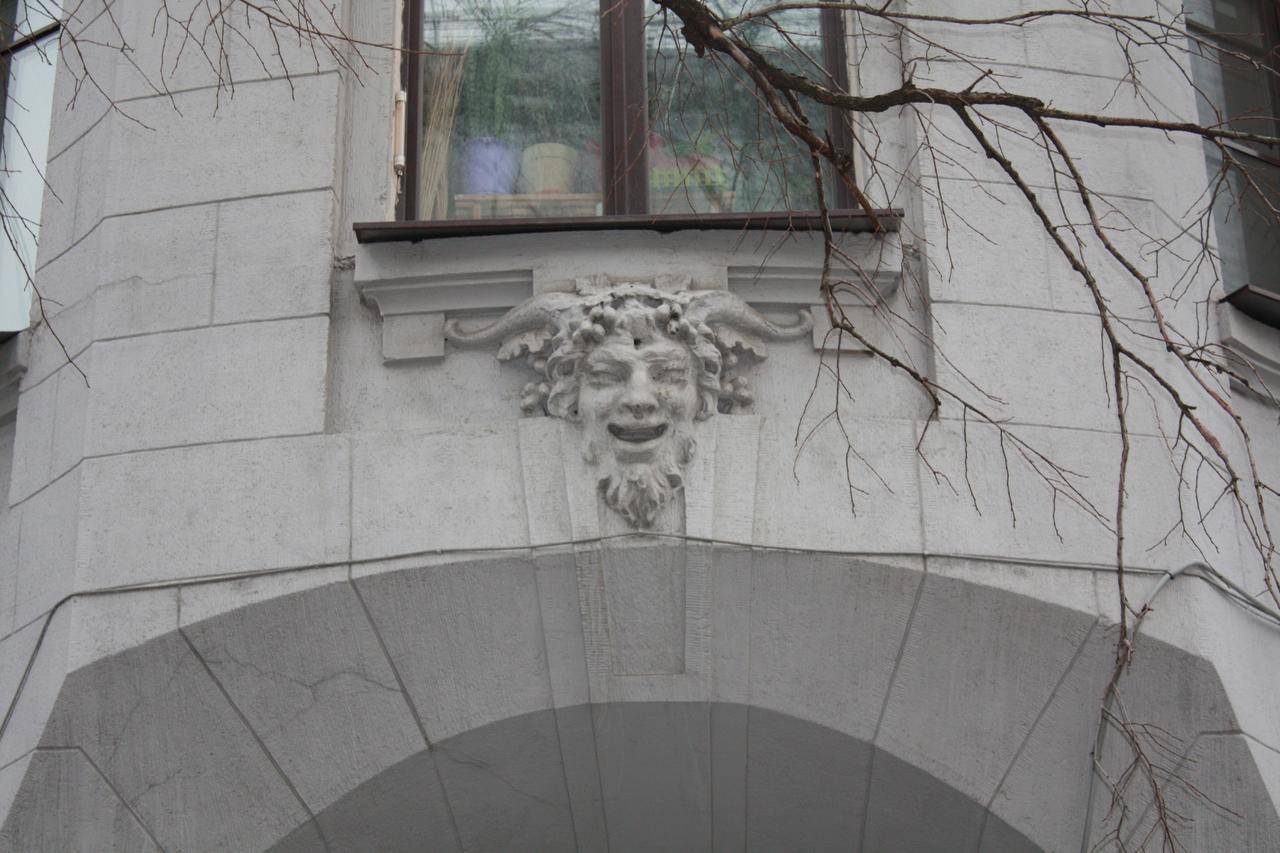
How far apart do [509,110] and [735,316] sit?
1331mm

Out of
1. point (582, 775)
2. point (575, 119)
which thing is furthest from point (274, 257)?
point (582, 775)

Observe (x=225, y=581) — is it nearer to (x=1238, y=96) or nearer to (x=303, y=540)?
(x=303, y=540)

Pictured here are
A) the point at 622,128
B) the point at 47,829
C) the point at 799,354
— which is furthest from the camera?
the point at 622,128

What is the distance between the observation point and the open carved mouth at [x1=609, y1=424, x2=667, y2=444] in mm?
6070

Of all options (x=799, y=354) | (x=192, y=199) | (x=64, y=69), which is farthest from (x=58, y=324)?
(x=799, y=354)

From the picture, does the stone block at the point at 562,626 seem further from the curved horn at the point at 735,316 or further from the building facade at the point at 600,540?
the curved horn at the point at 735,316

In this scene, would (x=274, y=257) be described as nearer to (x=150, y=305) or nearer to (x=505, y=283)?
(x=150, y=305)

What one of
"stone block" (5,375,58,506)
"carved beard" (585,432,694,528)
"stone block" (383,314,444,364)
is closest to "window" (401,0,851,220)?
"stone block" (383,314,444,364)

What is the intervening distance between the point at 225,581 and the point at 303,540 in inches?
10.4

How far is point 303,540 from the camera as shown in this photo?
6.07 m

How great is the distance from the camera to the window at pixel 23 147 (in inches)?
287

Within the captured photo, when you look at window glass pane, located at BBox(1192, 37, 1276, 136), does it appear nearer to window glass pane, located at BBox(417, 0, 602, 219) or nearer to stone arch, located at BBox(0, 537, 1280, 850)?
window glass pane, located at BBox(417, 0, 602, 219)

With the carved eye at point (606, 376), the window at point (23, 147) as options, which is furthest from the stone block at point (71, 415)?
the carved eye at point (606, 376)

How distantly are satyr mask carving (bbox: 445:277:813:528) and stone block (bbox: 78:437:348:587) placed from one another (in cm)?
69
